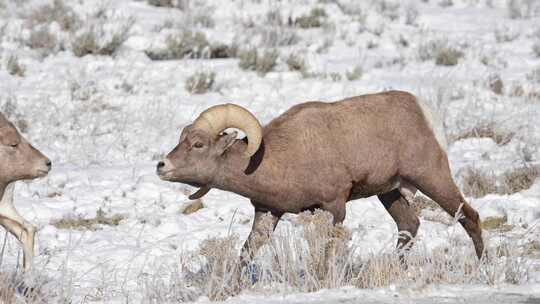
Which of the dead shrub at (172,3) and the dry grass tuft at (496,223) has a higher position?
the dry grass tuft at (496,223)

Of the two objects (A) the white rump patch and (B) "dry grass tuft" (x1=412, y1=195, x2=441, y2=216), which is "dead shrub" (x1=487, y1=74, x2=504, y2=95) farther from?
(A) the white rump patch

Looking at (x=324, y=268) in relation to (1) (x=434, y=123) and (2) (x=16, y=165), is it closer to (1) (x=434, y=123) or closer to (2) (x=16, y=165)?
(1) (x=434, y=123)

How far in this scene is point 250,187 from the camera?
7859 mm

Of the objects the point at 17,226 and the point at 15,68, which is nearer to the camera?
the point at 17,226

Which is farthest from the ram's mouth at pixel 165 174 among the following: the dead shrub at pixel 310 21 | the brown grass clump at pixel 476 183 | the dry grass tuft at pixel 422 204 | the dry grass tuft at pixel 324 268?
the dead shrub at pixel 310 21

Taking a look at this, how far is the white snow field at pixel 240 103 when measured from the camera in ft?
23.0

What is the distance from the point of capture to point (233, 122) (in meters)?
7.72

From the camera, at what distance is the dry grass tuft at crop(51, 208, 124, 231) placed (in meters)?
9.68

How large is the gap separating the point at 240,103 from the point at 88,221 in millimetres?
4687

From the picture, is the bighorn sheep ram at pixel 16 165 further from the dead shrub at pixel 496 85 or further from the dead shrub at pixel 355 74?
the dead shrub at pixel 496 85

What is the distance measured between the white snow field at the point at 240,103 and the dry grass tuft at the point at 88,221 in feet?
0.06

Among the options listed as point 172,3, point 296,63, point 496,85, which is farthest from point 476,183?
point 172,3

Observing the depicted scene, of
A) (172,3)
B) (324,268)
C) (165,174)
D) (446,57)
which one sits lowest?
(172,3)

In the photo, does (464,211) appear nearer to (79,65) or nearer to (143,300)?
(143,300)
